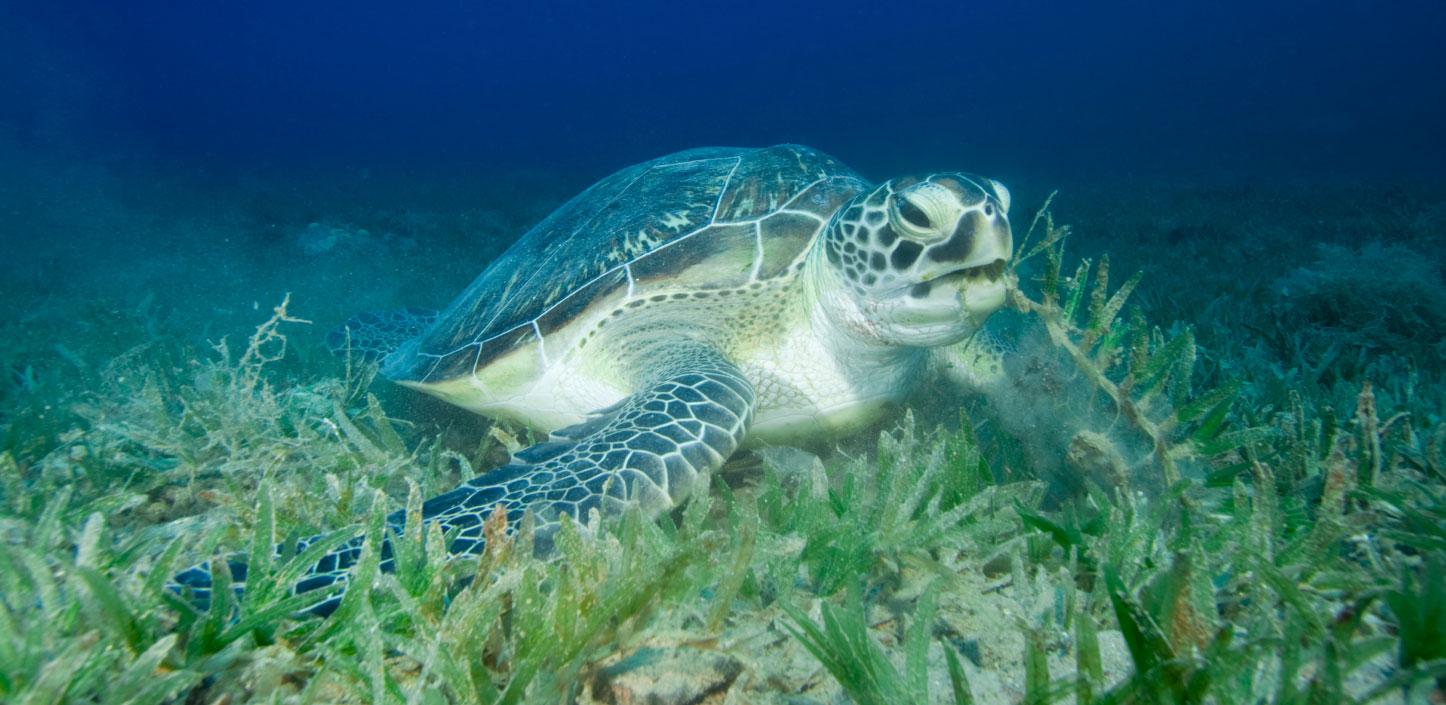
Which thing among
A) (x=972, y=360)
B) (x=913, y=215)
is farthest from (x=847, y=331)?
(x=972, y=360)

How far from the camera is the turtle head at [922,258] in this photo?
1742mm

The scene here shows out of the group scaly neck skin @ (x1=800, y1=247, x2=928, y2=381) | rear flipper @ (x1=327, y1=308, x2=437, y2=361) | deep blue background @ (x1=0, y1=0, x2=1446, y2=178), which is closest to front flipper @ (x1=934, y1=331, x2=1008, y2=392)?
scaly neck skin @ (x1=800, y1=247, x2=928, y2=381)

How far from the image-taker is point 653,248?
2.32m

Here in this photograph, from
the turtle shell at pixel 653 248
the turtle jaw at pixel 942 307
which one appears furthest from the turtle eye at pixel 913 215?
the turtle shell at pixel 653 248

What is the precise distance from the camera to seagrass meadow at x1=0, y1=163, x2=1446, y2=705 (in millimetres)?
714

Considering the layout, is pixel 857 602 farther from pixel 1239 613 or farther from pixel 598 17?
pixel 598 17

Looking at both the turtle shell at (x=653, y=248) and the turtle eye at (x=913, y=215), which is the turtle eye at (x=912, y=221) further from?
the turtle shell at (x=653, y=248)

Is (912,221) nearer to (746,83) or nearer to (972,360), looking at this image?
(972,360)

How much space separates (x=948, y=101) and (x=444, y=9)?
228ft

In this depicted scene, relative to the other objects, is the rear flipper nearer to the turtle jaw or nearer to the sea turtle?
the sea turtle

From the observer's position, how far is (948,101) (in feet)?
191

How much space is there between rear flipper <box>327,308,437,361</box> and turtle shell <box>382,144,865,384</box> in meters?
0.40

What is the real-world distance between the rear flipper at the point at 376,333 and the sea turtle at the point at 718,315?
1.10ft

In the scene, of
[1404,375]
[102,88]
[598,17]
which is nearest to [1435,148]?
[1404,375]
